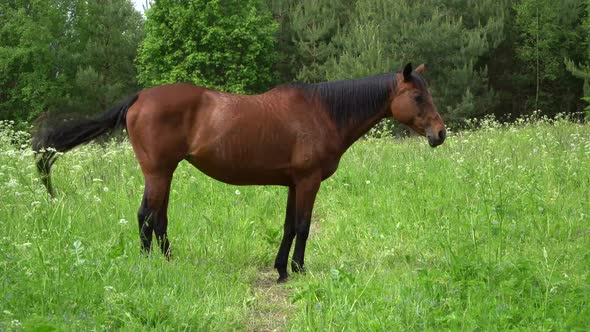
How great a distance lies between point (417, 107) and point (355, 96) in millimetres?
601

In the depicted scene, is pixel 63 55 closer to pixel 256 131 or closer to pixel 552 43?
pixel 552 43

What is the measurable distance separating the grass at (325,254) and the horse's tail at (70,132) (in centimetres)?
21

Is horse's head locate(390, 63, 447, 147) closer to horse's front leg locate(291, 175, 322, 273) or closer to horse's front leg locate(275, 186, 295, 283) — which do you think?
horse's front leg locate(291, 175, 322, 273)

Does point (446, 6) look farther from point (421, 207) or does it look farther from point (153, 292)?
point (153, 292)

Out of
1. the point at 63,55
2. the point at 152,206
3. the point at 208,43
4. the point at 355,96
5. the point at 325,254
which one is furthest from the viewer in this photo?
the point at 63,55

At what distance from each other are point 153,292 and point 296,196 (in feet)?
6.20

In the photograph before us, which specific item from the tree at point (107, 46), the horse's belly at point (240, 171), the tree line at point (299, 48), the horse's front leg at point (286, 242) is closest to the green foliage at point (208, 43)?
the tree line at point (299, 48)

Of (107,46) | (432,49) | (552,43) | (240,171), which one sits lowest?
(240,171)

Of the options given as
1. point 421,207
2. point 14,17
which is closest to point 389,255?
point 421,207

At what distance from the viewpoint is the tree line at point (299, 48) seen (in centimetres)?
2909

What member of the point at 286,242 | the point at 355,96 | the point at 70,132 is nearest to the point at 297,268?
the point at 286,242

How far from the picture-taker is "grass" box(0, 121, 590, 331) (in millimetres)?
3652

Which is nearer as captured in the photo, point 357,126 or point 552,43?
point 357,126

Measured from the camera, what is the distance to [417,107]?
5.47 meters
